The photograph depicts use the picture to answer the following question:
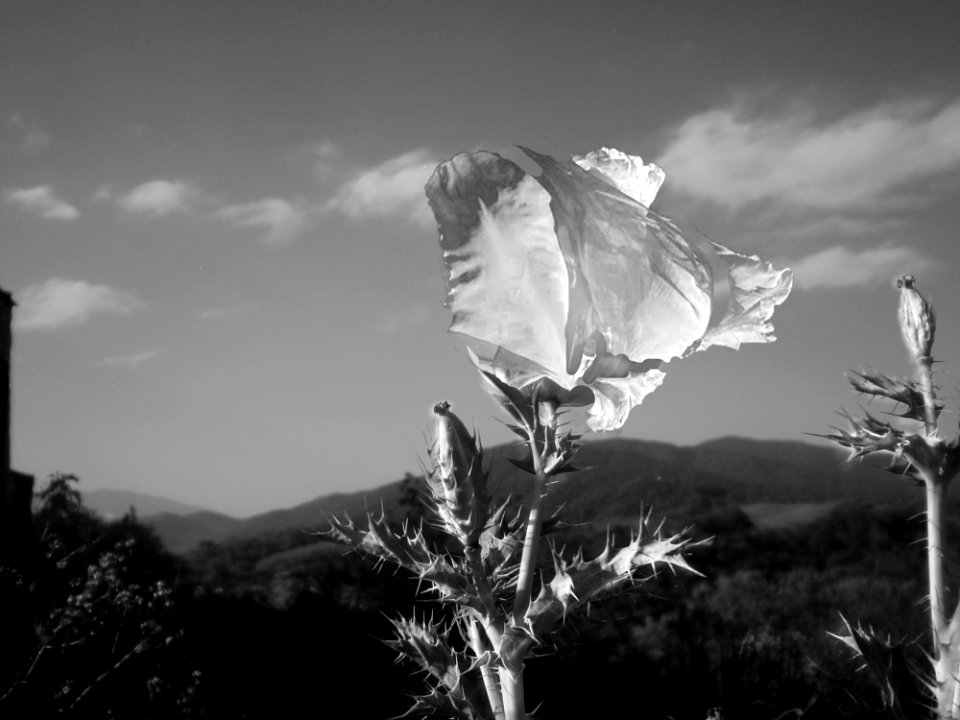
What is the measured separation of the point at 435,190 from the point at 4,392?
6.80m

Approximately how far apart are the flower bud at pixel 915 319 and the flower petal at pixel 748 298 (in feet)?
3.54

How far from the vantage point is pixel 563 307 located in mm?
830

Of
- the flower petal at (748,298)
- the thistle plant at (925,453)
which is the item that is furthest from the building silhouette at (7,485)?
the flower petal at (748,298)

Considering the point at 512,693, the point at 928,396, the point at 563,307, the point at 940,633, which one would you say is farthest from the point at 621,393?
the point at 928,396

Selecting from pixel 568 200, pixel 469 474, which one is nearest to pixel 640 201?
pixel 568 200

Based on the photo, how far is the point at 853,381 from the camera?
2064mm

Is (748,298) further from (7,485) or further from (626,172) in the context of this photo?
(7,485)

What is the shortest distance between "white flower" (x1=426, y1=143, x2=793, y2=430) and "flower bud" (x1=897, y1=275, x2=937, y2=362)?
3.55 feet

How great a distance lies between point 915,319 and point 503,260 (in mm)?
1290

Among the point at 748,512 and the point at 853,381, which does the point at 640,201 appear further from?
the point at 748,512

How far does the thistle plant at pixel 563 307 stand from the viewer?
2.63 ft

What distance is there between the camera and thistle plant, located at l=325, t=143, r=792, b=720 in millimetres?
800

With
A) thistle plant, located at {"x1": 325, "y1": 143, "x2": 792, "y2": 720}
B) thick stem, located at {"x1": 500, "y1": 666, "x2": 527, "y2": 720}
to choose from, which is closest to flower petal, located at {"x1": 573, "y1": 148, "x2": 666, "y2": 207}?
thistle plant, located at {"x1": 325, "y1": 143, "x2": 792, "y2": 720}

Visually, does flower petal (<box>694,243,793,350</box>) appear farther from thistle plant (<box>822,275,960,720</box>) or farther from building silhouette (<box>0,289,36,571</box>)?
building silhouette (<box>0,289,36,571</box>)
